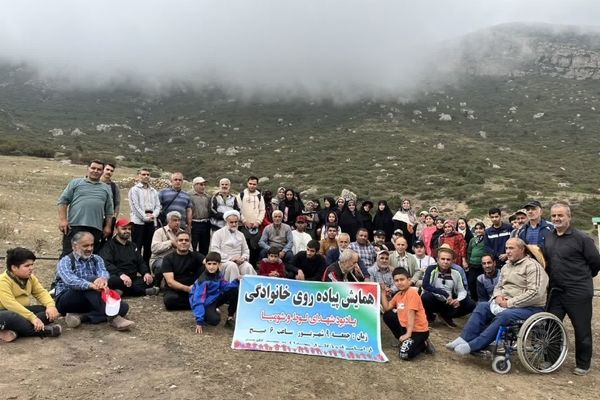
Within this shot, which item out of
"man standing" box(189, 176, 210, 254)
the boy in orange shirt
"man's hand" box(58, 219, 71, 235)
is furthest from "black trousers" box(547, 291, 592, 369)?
"man's hand" box(58, 219, 71, 235)

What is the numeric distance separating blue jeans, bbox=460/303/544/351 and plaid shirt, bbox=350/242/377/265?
116 inches

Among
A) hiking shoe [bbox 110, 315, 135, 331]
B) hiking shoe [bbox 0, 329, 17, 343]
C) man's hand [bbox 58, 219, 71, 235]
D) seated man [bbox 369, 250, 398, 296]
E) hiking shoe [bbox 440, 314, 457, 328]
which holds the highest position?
man's hand [bbox 58, 219, 71, 235]

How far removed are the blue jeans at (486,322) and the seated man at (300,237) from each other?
4019mm

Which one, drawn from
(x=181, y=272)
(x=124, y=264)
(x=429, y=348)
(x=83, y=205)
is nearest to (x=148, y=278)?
(x=124, y=264)

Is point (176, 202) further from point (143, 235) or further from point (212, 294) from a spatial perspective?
Answer: point (212, 294)

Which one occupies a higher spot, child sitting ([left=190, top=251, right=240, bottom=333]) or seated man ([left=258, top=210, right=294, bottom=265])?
seated man ([left=258, top=210, right=294, bottom=265])

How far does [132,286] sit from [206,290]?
1842mm

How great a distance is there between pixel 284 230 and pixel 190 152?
153 feet

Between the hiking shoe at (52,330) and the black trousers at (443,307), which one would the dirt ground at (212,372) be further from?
the black trousers at (443,307)

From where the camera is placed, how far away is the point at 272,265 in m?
8.81

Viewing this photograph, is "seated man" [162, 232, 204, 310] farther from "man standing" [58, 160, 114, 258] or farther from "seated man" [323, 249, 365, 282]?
"seated man" [323, 249, 365, 282]

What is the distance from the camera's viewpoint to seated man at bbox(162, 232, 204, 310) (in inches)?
311

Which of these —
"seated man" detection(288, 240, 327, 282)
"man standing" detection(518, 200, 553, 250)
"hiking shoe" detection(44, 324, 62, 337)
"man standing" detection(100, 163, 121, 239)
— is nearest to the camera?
"hiking shoe" detection(44, 324, 62, 337)

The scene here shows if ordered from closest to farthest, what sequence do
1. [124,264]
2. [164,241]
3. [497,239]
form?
[124,264]
[164,241]
[497,239]
